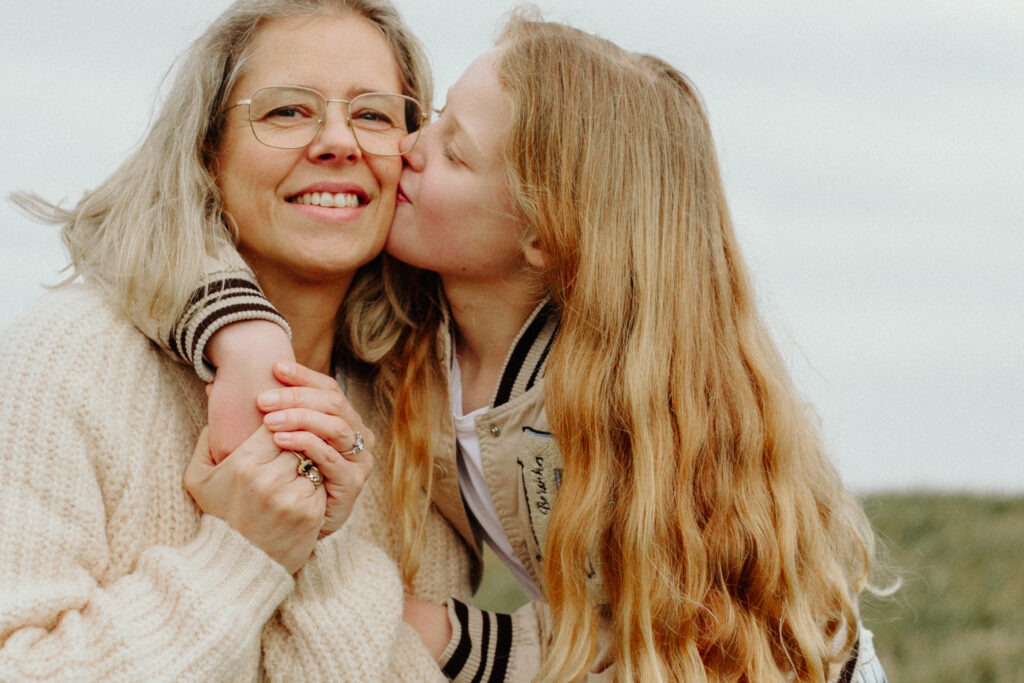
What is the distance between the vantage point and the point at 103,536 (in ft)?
8.14

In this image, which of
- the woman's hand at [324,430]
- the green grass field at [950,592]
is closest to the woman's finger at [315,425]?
the woman's hand at [324,430]

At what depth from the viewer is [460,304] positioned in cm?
315

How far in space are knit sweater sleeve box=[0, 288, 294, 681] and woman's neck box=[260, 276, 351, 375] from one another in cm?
45

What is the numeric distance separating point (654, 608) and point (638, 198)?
104 cm

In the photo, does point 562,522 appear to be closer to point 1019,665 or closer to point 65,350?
point 65,350

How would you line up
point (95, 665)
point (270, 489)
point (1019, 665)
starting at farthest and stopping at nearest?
1. point (1019, 665)
2. point (270, 489)
3. point (95, 665)

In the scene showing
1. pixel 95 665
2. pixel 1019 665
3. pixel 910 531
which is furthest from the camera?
pixel 910 531

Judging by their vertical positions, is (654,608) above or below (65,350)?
below

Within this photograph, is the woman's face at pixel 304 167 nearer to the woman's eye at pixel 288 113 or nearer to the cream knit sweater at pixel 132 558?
the woman's eye at pixel 288 113

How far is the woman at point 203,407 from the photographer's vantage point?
93.4 inches

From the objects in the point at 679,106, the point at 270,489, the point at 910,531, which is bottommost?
the point at 910,531

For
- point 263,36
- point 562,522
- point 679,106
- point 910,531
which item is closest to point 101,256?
point 263,36

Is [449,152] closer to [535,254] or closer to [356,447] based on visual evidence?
[535,254]

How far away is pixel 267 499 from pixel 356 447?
0.25m
